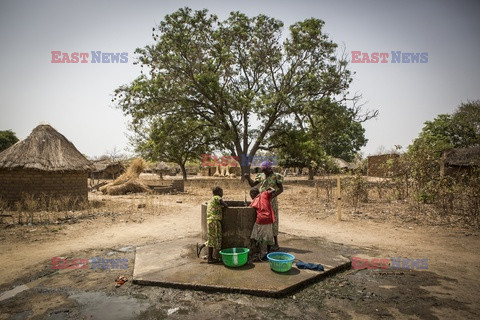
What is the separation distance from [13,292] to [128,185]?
14040mm

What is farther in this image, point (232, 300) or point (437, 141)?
point (437, 141)

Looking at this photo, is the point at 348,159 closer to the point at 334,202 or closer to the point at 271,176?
the point at 334,202

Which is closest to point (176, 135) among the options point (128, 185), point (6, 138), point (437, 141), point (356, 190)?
point (128, 185)

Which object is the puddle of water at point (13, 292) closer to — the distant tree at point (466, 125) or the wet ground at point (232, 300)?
the wet ground at point (232, 300)

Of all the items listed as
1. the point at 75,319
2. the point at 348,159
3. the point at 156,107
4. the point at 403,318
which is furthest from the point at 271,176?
the point at 348,159

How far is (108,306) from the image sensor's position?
326 centimetres

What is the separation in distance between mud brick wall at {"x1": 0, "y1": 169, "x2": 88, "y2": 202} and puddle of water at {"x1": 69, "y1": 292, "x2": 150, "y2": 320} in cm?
941

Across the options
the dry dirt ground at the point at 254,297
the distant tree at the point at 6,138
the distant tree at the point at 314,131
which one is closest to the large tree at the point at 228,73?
the distant tree at the point at 314,131

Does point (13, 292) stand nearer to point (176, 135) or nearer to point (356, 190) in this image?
point (356, 190)

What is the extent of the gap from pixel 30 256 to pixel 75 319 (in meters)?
3.17

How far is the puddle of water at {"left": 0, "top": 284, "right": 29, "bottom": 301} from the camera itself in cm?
352

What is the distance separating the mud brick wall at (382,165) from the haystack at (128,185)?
13.4 metres

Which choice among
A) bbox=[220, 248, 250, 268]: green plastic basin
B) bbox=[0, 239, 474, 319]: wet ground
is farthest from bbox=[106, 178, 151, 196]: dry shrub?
bbox=[220, 248, 250, 268]: green plastic basin

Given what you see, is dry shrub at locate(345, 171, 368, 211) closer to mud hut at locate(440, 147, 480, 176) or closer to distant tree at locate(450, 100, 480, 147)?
mud hut at locate(440, 147, 480, 176)
